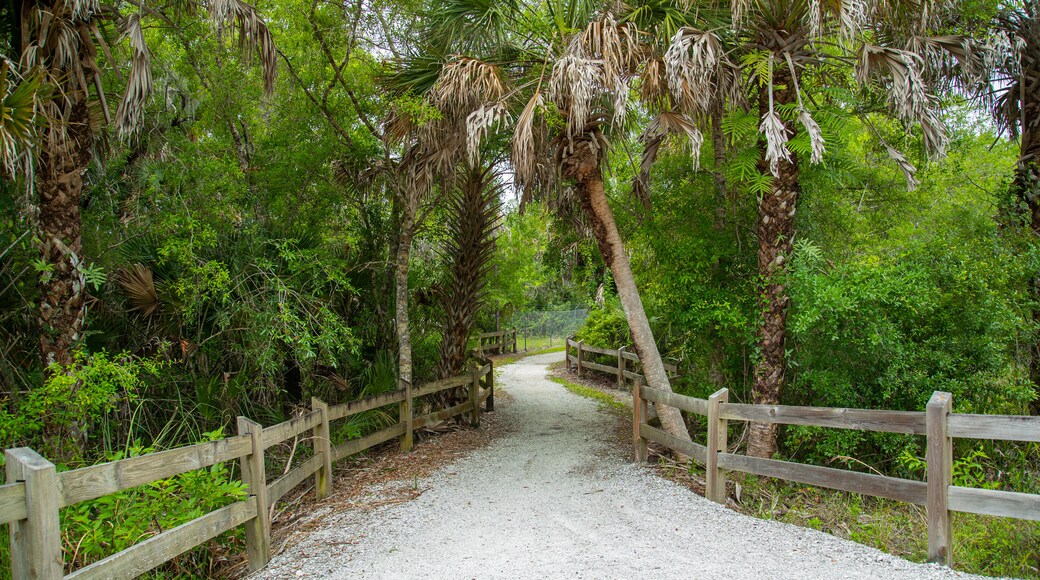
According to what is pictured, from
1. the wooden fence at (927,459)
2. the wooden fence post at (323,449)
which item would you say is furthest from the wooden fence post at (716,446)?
the wooden fence post at (323,449)

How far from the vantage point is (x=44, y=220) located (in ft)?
18.9

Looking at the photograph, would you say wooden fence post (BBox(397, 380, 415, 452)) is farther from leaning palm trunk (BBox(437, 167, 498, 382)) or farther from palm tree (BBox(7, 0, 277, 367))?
palm tree (BBox(7, 0, 277, 367))

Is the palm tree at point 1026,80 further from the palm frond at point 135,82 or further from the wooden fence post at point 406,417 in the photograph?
the palm frond at point 135,82

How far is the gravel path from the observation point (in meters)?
4.41

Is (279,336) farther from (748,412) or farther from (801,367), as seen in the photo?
(801,367)

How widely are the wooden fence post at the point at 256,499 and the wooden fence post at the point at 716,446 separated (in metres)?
4.12

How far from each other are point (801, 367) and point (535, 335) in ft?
72.2

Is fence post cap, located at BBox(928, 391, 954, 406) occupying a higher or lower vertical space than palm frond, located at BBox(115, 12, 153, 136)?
lower

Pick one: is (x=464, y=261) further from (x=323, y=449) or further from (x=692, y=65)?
(x=692, y=65)

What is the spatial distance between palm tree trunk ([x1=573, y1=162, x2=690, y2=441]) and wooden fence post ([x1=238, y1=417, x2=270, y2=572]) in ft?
16.4

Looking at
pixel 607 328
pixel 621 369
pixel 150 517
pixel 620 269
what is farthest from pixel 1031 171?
pixel 607 328

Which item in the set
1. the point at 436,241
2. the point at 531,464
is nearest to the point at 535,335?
the point at 436,241

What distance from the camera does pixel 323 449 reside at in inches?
256

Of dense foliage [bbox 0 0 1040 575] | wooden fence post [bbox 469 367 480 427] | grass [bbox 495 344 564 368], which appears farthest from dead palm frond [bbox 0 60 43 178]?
grass [bbox 495 344 564 368]
